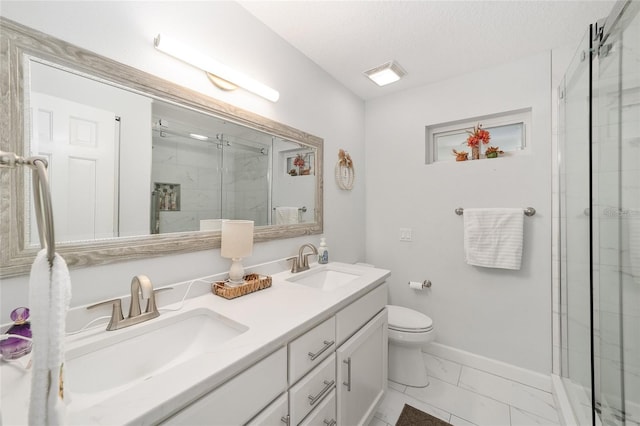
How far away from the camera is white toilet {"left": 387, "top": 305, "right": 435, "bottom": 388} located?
171cm

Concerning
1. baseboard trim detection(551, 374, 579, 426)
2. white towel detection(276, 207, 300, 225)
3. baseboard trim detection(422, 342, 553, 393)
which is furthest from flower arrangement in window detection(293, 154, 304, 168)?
baseboard trim detection(551, 374, 579, 426)

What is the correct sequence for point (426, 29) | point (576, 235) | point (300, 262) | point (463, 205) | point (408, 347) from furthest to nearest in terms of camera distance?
point (463, 205)
point (408, 347)
point (300, 262)
point (426, 29)
point (576, 235)

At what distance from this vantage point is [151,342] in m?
0.90

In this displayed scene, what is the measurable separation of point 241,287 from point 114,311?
451 mm

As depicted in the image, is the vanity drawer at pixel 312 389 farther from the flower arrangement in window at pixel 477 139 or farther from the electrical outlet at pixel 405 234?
the flower arrangement in window at pixel 477 139

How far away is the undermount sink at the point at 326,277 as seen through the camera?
160 cm

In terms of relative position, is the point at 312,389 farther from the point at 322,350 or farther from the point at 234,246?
the point at 234,246

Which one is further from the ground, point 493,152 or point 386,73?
point 386,73

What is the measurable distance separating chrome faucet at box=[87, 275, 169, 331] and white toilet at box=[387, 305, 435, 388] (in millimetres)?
1404

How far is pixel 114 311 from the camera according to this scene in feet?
2.88

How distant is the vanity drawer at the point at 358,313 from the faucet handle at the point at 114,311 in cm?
79

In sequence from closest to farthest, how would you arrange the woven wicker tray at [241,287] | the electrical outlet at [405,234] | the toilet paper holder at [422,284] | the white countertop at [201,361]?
1. the white countertop at [201,361]
2. the woven wicker tray at [241,287]
3. the toilet paper holder at [422,284]
4. the electrical outlet at [405,234]

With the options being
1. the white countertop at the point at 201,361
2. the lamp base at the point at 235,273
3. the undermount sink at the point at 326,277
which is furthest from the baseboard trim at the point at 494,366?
the lamp base at the point at 235,273

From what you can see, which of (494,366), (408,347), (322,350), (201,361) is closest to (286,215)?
(322,350)
